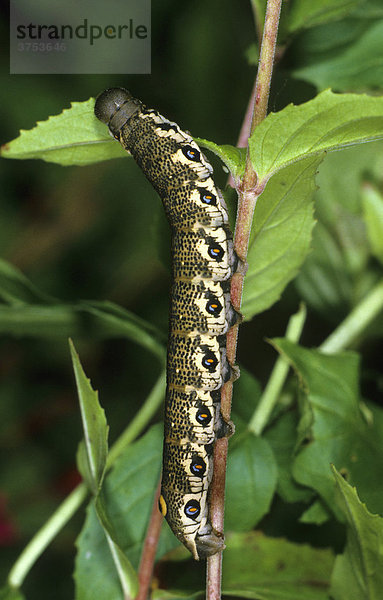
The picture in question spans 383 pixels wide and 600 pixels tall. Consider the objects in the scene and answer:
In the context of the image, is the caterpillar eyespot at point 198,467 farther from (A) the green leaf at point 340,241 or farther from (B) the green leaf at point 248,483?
(A) the green leaf at point 340,241

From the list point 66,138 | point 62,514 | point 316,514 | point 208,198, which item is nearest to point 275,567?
point 316,514

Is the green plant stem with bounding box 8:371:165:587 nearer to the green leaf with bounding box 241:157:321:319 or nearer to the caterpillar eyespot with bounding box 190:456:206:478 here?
the caterpillar eyespot with bounding box 190:456:206:478

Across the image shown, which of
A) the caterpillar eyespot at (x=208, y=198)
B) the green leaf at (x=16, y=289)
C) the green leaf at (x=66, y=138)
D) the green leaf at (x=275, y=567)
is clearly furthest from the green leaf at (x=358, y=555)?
the green leaf at (x=16, y=289)

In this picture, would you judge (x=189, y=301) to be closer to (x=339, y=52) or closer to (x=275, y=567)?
(x=275, y=567)

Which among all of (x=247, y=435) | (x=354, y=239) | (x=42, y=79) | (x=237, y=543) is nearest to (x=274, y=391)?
(x=247, y=435)

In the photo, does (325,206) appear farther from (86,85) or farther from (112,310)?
(86,85)
